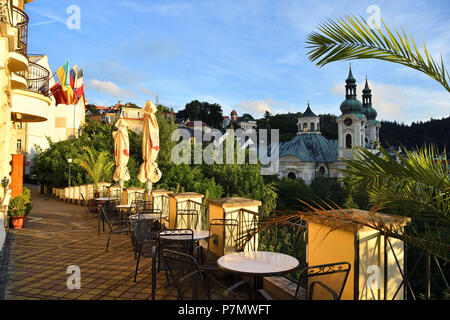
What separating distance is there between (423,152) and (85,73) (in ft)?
90.2

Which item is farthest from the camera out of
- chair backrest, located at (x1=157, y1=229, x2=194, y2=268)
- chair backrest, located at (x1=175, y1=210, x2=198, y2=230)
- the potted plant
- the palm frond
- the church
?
the church

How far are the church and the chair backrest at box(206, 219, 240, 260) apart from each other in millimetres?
53782

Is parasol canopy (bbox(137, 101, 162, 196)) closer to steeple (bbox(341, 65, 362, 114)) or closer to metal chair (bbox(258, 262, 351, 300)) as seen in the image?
metal chair (bbox(258, 262, 351, 300))

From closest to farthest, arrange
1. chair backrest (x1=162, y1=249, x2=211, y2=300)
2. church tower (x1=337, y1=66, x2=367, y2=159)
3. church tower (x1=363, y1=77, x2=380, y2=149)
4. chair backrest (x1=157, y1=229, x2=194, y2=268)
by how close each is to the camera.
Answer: chair backrest (x1=162, y1=249, x2=211, y2=300)
chair backrest (x1=157, y1=229, x2=194, y2=268)
church tower (x1=337, y1=66, x2=367, y2=159)
church tower (x1=363, y1=77, x2=380, y2=149)

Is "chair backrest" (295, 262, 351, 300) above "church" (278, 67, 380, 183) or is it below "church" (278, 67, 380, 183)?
below

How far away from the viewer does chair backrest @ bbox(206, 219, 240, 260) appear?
473 cm

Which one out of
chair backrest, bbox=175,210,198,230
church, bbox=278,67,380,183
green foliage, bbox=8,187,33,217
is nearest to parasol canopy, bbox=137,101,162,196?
chair backrest, bbox=175,210,198,230

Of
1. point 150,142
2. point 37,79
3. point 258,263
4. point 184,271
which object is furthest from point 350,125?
point 184,271

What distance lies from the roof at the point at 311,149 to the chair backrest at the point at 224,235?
5722 centimetres

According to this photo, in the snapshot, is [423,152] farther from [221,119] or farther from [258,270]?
[221,119]

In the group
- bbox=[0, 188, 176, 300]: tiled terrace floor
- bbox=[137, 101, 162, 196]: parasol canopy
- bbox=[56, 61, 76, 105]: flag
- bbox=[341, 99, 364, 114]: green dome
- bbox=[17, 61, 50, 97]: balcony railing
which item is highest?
bbox=[341, 99, 364, 114]: green dome

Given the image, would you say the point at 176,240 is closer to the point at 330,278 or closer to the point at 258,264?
the point at 258,264
